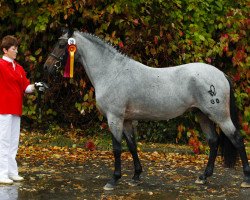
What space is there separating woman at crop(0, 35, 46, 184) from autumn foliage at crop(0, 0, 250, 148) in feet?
10.4

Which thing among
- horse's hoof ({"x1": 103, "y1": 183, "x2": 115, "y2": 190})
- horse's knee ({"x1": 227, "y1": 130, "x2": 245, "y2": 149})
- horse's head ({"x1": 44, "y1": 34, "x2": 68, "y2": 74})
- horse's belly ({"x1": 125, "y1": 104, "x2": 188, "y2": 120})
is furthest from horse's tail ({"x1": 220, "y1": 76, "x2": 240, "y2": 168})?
horse's head ({"x1": 44, "y1": 34, "x2": 68, "y2": 74})

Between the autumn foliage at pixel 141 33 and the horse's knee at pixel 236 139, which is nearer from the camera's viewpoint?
the horse's knee at pixel 236 139

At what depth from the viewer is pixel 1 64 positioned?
760 cm

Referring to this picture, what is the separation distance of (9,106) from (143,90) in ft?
5.57

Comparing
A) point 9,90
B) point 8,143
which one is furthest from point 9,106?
point 8,143

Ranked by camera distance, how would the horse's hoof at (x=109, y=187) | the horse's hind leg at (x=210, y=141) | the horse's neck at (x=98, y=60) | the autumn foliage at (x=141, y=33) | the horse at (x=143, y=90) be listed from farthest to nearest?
the autumn foliage at (x=141, y=33)
the horse's hind leg at (x=210, y=141)
the horse's neck at (x=98, y=60)
the horse at (x=143, y=90)
the horse's hoof at (x=109, y=187)

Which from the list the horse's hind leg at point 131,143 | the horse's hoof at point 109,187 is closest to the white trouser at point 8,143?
the horse's hoof at point 109,187

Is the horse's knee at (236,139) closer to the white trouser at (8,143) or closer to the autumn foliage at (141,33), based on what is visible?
the white trouser at (8,143)

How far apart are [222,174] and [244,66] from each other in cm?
334

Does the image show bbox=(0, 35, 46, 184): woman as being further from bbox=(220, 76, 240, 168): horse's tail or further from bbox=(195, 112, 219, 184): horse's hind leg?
bbox=(220, 76, 240, 168): horse's tail

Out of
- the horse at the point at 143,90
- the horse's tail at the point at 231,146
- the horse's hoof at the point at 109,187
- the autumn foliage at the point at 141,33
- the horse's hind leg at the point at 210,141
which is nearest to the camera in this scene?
the horse's hoof at the point at 109,187

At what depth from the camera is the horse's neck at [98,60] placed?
7.71 meters

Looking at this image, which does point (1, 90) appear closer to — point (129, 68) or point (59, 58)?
point (59, 58)

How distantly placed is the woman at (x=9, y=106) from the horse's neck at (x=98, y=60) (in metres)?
0.67
